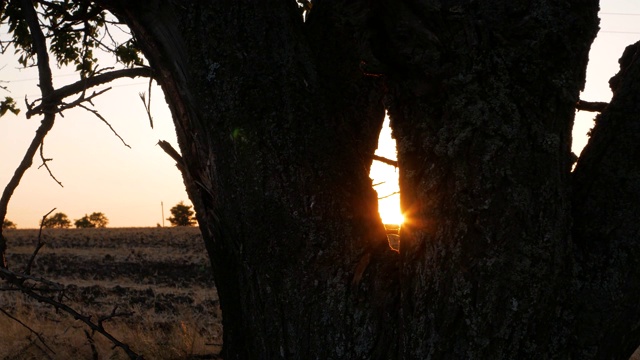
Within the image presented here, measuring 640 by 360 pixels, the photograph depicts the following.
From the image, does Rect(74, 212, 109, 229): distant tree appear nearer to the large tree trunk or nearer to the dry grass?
the dry grass

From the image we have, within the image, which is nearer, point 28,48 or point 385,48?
point 385,48

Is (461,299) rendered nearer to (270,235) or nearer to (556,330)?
(556,330)

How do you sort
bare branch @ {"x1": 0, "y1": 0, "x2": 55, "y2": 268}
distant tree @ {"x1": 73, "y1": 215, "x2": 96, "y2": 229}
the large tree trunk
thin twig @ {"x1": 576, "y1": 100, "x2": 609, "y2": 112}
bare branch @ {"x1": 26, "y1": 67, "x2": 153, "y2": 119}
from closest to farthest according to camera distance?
the large tree trunk < thin twig @ {"x1": 576, "y1": 100, "x2": 609, "y2": 112} < bare branch @ {"x1": 26, "y1": 67, "x2": 153, "y2": 119} < bare branch @ {"x1": 0, "y1": 0, "x2": 55, "y2": 268} < distant tree @ {"x1": 73, "y1": 215, "x2": 96, "y2": 229}

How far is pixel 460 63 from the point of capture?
2.17 meters

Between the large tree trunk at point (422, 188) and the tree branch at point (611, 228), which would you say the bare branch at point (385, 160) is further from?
the tree branch at point (611, 228)

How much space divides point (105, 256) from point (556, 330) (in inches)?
955

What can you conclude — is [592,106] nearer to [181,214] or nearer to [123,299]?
[123,299]

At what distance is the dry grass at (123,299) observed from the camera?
21.6ft

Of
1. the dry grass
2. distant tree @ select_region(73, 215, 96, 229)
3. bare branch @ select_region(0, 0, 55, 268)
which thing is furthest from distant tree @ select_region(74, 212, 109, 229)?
bare branch @ select_region(0, 0, 55, 268)

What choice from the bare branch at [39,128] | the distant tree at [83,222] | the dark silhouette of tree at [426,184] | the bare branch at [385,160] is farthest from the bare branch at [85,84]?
the distant tree at [83,222]

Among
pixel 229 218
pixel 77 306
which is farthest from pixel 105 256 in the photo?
pixel 229 218

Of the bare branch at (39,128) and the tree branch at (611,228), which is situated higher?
the bare branch at (39,128)

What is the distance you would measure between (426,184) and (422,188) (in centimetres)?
2

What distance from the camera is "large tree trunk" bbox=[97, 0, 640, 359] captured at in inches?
83.4
